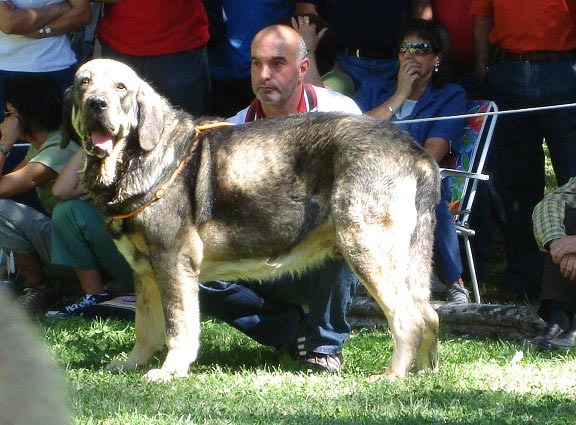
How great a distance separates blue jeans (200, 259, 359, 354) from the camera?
5.45 meters

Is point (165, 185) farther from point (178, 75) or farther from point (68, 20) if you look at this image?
point (68, 20)

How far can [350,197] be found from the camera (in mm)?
5004

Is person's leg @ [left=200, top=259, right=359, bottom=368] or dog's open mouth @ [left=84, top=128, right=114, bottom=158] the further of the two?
person's leg @ [left=200, top=259, right=359, bottom=368]

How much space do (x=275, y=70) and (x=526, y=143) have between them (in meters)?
2.40

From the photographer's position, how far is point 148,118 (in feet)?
17.3

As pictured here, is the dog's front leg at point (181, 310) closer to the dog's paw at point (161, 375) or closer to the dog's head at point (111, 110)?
the dog's paw at point (161, 375)

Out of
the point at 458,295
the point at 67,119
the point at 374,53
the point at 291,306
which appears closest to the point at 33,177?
the point at 67,119

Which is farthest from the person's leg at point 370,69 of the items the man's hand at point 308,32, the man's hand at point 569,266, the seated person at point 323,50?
the man's hand at point 569,266

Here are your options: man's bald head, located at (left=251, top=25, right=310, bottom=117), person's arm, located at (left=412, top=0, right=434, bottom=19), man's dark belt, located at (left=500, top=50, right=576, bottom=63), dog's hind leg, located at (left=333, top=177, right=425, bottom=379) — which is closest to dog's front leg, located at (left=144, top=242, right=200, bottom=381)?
dog's hind leg, located at (left=333, top=177, right=425, bottom=379)

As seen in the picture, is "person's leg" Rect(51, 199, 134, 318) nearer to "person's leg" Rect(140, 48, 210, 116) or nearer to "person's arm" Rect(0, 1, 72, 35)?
"person's leg" Rect(140, 48, 210, 116)

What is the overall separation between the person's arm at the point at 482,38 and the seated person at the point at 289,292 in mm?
1963

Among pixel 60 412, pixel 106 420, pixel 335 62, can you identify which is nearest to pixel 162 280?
pixel 106 420

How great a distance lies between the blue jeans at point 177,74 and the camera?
752 cm

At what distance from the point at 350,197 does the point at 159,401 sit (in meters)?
1.41
